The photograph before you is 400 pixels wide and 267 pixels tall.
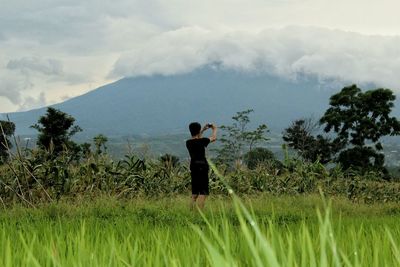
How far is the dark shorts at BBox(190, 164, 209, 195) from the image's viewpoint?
11375mm

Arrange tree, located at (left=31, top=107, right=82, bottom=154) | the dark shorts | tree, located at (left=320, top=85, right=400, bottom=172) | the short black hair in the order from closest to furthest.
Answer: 1. the short black hair
2. the dark shorts
3. tree, located at (left=320, top=85, right=400, bottom=172)
4. tree, located at (left=31, top=107, right=82, bottom=154)

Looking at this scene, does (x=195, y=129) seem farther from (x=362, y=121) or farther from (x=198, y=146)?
(x=362, y=121)

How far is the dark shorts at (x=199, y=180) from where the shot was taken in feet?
37.3

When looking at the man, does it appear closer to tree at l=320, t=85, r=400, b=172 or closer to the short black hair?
the short black hair

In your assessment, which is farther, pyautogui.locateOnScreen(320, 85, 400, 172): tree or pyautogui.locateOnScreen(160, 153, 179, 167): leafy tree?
pyautogui.locateOnScreen(320, 85, 400, 172): tree

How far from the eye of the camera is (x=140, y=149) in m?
16.1

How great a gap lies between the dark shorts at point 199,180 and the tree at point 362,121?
34368 mm

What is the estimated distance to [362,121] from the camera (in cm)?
4569

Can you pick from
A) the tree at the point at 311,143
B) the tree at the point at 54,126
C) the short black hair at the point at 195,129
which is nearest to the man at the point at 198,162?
the short black hair at the point at 195,129

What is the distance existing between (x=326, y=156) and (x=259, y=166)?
1196 inches

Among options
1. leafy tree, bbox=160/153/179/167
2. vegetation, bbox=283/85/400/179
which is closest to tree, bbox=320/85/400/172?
vegetation, bbox=283/85/400/179

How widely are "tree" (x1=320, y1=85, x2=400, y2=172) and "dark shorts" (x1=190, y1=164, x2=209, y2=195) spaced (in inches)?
1353

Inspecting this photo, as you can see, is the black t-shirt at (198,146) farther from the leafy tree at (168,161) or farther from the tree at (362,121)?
the tree at (362,121)

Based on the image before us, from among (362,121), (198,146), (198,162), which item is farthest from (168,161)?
(362,121)
